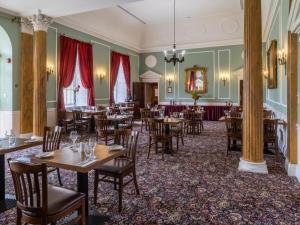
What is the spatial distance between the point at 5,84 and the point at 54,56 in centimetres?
199

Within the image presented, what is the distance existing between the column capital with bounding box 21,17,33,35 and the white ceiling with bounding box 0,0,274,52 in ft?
3.06

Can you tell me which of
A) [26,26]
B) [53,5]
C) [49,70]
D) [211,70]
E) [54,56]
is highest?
[53,5]

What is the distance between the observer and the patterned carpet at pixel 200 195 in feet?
9.10

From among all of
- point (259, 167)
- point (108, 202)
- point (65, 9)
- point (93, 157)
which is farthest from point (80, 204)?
point (65, 9)

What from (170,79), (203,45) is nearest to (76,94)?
(170,79)

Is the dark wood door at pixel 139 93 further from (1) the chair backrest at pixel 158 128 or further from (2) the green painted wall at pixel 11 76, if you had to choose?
(1) the chair backrest at pixel 158 128

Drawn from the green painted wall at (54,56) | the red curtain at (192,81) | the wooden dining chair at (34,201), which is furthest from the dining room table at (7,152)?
the red curtain at (192,81)

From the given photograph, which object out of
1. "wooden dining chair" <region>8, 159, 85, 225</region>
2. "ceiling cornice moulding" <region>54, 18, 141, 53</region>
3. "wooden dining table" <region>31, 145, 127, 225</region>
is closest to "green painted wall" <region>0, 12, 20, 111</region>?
"ceiling cornice moulding" <region>54, 18, 141, 53</region>

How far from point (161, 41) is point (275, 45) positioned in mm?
8019

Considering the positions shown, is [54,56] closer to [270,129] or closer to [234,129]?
[234,129]

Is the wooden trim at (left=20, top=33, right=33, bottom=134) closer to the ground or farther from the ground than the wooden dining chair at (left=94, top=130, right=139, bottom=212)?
farther from the ground

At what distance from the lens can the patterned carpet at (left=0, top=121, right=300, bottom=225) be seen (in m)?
2.77

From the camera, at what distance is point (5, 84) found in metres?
7.41

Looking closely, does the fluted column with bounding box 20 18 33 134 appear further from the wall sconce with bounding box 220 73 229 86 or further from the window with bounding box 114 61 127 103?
the wall sconce with bounding box 220 73 229 86
